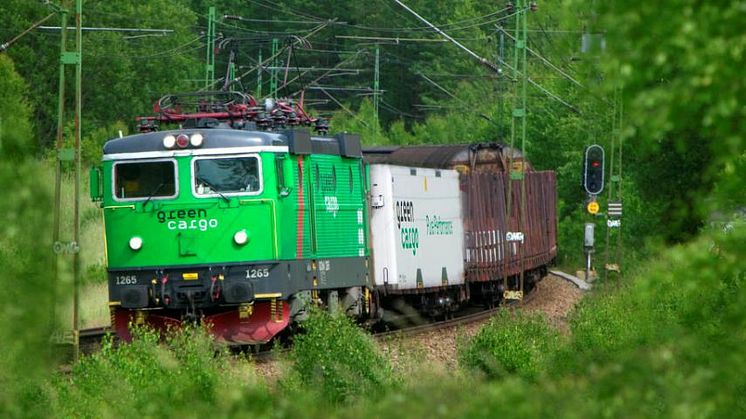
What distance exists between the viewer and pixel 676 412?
7.59 metres

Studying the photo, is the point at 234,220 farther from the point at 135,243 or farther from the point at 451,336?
the point at 451,336

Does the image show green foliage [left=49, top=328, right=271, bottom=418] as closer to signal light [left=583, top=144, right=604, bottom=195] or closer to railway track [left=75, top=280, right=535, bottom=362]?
railway track [left=75, top=280, right=535, bottom=362]

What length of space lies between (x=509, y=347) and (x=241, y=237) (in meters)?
3.65

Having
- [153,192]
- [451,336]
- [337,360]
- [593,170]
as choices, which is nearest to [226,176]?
[153,192]

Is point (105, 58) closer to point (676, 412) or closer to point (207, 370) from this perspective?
point (207, 370)

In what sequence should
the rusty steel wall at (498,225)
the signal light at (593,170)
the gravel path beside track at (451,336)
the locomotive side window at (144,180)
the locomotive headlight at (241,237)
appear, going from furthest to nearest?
the signal light at (593,170) → the rusty steel wall at (498,225) → the locomotive side window at (144,180) → the locomotive headlight at (241,237) → the gravel path beside track at (451,336)

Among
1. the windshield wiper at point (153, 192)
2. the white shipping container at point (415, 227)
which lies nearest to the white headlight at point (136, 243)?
the windshield wiper at point (153, 192)

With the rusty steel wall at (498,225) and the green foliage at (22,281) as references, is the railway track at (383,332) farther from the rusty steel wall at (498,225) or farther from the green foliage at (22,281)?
the green foliage at (22,281)

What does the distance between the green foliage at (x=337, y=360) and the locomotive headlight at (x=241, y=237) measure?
1986 millimetres

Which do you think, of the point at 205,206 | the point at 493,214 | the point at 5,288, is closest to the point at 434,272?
the point at 493,214

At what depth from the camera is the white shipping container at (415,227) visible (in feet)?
78.4

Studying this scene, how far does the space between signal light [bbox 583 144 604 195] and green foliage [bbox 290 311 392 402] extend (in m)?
17.9

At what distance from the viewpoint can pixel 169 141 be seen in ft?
64.6

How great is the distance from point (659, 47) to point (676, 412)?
1.79m
